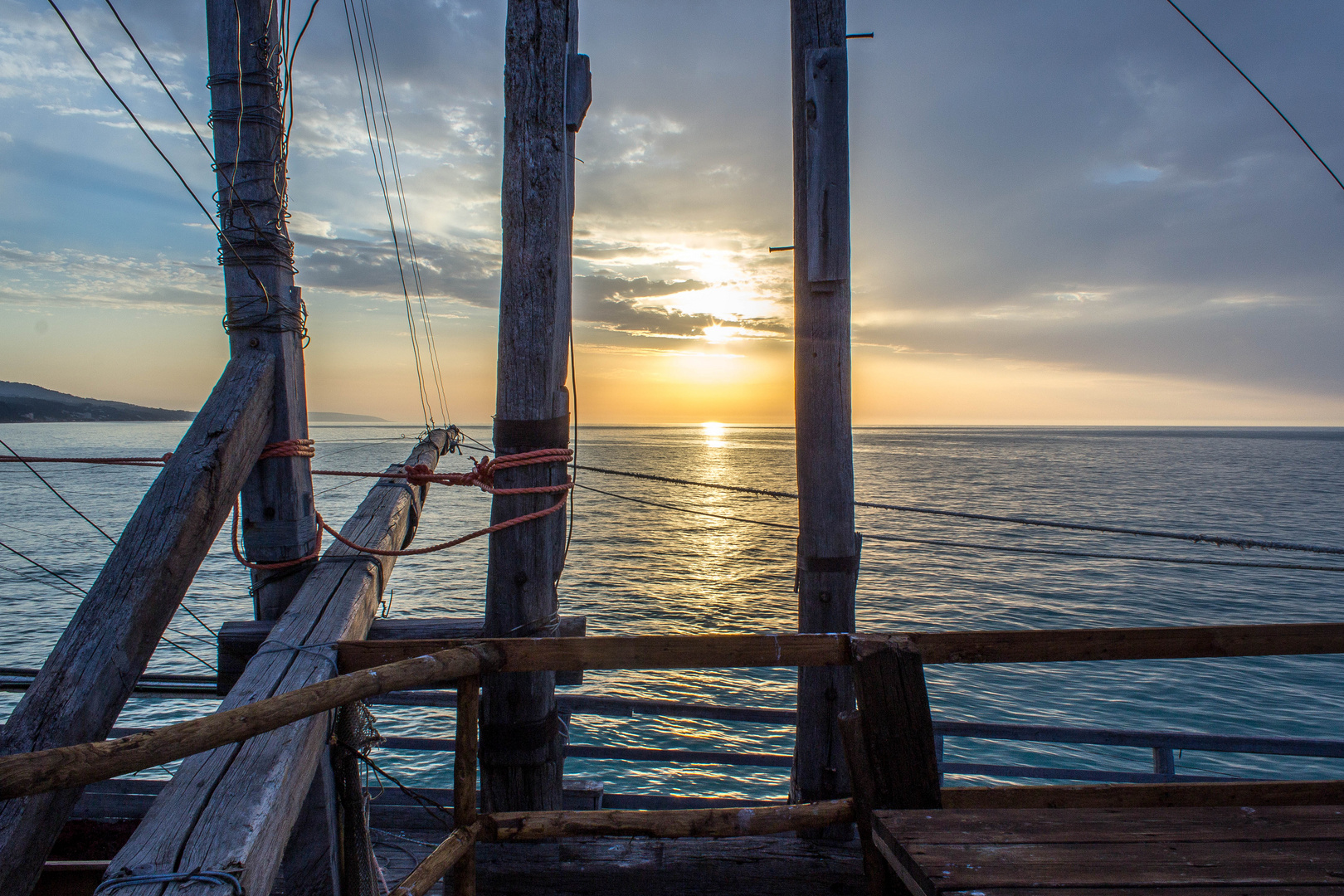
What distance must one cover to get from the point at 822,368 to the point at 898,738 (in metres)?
2.21

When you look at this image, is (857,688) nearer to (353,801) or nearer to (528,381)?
(528,381)

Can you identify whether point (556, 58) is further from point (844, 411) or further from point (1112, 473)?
point (1112, 473)

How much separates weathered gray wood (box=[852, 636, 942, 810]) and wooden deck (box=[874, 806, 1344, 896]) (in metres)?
0.18

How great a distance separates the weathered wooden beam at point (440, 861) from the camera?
73.8 inches

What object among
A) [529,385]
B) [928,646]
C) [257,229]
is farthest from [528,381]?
[928,646]

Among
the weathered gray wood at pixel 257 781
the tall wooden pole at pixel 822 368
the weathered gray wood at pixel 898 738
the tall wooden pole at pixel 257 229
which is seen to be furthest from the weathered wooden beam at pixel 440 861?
the tall wooden pole at pixel 822 368

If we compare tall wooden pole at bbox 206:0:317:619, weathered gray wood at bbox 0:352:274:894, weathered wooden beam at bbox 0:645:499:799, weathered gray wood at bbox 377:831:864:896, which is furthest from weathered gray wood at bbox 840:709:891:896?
tall wooden pole at bbox 206:0:317:619

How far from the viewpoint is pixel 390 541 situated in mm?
4250

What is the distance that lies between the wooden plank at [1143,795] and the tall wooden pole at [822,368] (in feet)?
4.89

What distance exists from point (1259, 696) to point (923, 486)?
42882 millimetres

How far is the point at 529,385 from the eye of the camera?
320 cm

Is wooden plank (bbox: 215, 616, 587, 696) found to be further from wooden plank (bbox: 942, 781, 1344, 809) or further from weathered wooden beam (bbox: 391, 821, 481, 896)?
wooden plank (bbox: 942, 781, 1344, 809)

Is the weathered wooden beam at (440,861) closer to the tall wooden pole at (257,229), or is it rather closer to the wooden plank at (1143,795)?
the wooden plank at (1143,795)

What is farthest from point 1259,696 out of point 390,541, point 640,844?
point 390,541
